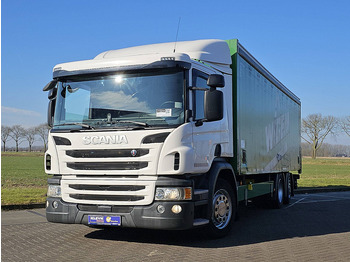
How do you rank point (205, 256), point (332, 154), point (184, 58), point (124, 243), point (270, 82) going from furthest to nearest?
point (332, 154) → point (270, 82) → point (124, 243) → point (184, 58) → point (205, 256)

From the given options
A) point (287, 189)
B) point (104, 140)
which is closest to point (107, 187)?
point (104, 140)

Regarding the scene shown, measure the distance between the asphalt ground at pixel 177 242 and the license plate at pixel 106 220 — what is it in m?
Answer: 0.40

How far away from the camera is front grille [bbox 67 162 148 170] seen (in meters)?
6.25

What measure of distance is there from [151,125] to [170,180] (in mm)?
849

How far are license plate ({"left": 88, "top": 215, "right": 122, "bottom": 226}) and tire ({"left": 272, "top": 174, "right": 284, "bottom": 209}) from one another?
6.66 metres

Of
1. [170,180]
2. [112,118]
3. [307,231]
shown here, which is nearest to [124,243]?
[170,180]

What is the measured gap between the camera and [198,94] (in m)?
6.56

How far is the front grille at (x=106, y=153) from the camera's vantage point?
6215 mm

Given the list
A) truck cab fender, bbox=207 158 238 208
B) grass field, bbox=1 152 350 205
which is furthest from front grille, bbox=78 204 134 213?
grass field, bbox=1 152 350 205

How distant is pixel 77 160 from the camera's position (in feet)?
21.6

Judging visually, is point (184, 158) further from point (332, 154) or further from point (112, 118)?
point (332, 154)

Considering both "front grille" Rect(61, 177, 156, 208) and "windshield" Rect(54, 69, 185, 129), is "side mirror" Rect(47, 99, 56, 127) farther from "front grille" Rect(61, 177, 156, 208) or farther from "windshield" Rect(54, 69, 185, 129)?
"front grille" Rect(61, 177, 156, 208)

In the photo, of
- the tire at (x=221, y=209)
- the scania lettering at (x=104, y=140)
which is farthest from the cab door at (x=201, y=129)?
the scania lettering at (x=104, y=140)

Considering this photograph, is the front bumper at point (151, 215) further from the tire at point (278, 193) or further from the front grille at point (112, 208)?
the tire at point (278, 193)
